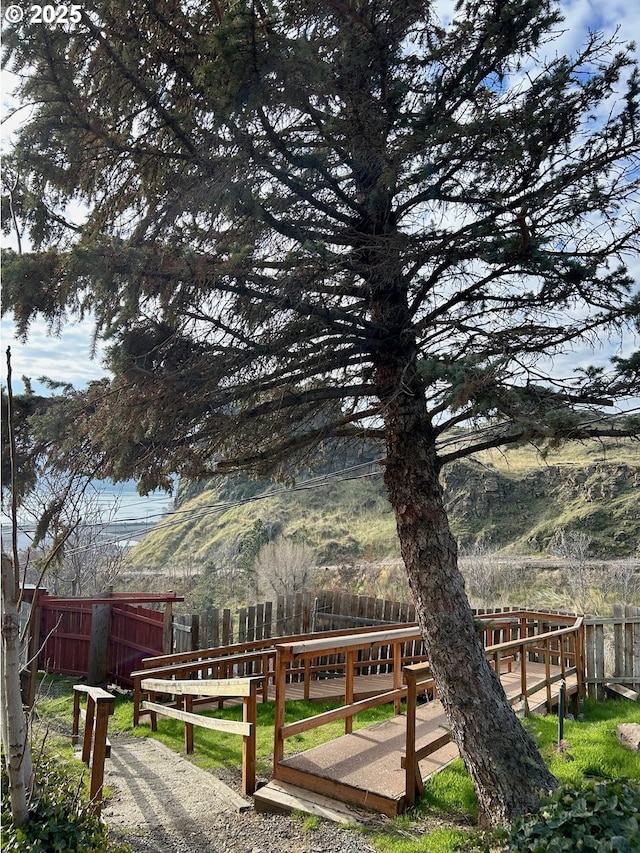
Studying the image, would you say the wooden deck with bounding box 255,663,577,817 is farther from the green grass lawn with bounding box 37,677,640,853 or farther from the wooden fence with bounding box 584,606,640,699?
the wooden fence with bounding box 584,606,640,699

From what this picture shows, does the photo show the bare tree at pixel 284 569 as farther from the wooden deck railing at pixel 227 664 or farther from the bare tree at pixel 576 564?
the wooden deck railing at pixel 227 664

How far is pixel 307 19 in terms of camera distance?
4418 mm

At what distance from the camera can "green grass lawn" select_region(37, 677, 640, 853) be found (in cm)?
382

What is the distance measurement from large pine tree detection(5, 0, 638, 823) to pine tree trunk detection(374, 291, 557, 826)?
18 mm

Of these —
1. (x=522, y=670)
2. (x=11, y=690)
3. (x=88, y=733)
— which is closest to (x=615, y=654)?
(x=522, y=670)

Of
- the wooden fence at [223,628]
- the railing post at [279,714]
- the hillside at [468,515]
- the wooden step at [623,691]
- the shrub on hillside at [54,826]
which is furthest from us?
the hillside at [468,515]

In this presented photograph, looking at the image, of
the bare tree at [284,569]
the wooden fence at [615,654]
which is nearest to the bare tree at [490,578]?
the bare tree at [284,569]

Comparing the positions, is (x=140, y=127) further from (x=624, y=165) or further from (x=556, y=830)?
(x=556, y=830)

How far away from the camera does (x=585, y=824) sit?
96.3 inches

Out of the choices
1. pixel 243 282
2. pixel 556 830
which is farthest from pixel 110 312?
pixel 556 830

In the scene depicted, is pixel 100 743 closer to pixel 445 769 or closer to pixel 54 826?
pixel 54 826

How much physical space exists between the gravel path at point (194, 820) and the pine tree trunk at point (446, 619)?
1.07 m

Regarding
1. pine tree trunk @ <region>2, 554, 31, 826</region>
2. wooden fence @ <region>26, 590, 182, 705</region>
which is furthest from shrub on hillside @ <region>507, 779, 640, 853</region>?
wooden fence @ <region>26, 590, 182, 705</region>

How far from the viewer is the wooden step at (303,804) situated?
13.5ft
